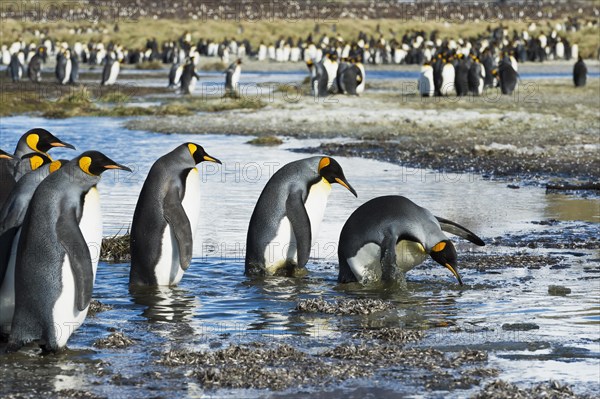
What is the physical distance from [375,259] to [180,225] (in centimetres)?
134

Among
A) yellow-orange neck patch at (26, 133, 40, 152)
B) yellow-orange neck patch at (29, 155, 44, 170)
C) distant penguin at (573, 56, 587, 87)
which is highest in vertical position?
yellow-orange neck patch at (26, 133, 40, 152)

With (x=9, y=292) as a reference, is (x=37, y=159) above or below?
above

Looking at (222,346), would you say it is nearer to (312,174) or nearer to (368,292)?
(368,292)

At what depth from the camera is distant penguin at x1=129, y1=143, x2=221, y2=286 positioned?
7.33m

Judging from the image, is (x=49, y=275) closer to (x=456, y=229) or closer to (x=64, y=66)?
(x=456, y=229)

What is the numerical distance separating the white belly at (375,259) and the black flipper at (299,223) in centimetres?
46

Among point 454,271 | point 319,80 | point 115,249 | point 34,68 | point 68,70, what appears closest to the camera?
point 454,271

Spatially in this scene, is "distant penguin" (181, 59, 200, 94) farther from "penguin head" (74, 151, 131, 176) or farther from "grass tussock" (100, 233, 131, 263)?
"penguin head" (74, 151, 131, 176)

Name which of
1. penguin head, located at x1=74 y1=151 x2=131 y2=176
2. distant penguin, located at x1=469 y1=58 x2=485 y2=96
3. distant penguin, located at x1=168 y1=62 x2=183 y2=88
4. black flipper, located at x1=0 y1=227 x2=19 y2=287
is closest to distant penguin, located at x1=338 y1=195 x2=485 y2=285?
penguin head, located at x1=74 y1=151 x2=131 y2=176

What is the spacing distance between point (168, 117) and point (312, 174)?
571 inches

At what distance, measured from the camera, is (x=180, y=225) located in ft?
24.0

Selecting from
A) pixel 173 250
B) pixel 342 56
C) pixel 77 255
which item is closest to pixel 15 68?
pixel 342 56

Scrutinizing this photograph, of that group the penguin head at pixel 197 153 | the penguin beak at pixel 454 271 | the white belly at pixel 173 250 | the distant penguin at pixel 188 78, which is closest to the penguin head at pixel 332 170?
the penguin head at pixel 197 153

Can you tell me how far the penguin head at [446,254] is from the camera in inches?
277
